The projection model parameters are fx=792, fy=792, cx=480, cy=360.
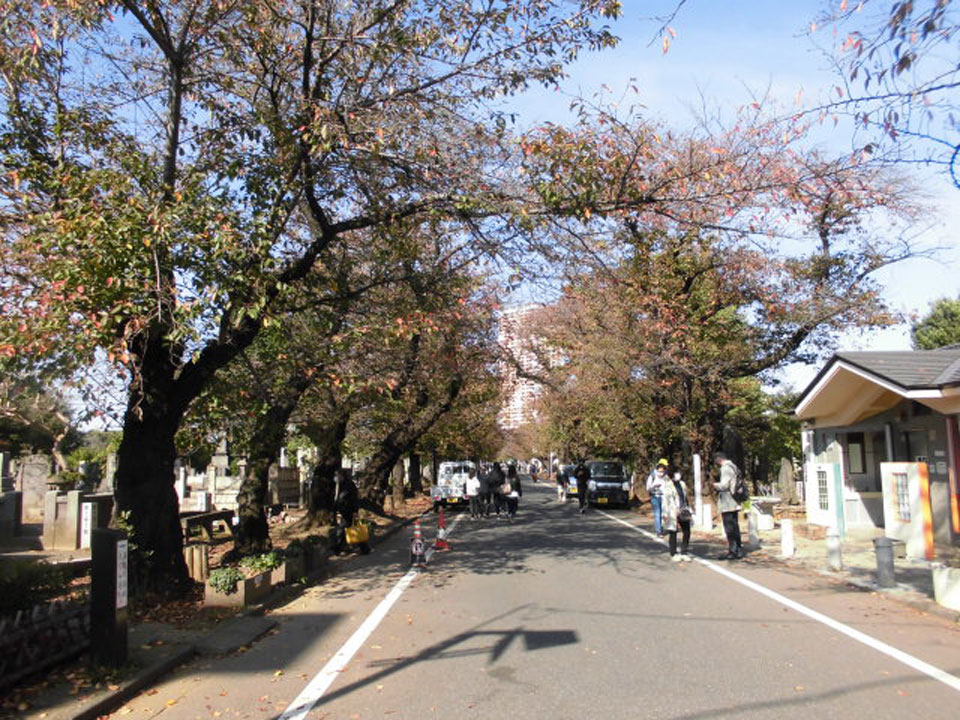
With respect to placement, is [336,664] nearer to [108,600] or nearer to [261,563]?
[108,600]

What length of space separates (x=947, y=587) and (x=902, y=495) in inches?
218

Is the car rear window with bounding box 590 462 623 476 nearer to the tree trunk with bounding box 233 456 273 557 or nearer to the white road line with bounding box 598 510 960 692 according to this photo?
the tree trunk with bounding box 233 456 273 557

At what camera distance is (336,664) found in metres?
7.20

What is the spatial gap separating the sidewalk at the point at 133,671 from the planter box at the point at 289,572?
1.17 meters

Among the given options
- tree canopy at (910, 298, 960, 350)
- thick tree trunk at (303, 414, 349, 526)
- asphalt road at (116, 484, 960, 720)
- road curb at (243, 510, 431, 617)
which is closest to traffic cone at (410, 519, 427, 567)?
road curb at (243, 510, 431, 617)

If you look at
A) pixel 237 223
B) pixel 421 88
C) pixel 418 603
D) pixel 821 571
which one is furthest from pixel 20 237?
pixel 821 571

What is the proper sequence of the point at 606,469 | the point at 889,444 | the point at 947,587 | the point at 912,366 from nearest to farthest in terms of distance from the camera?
the point at 947,587 → the point at 912,366 → the point at 889,444 → the point at 606,469

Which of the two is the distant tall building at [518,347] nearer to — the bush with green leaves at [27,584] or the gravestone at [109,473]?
the gravestone at [109,473]

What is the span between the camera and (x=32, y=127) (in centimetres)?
1020

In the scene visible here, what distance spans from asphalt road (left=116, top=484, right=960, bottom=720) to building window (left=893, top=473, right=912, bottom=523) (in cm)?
295

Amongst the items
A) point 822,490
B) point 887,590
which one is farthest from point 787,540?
point 822,490

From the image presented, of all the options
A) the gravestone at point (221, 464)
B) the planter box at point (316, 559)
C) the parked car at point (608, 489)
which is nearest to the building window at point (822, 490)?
the parked car at point (608, 489)

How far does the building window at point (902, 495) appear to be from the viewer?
14.0m

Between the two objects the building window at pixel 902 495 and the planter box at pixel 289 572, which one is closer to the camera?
Answer: the planter box at pixel 289 572
